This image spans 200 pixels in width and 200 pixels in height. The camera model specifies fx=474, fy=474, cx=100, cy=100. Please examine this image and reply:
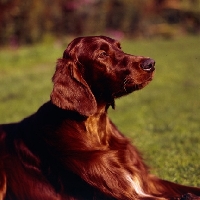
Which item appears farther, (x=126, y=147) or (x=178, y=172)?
(x=178, y=172)

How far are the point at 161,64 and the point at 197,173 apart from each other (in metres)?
12.4

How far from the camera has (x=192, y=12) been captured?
112 feet

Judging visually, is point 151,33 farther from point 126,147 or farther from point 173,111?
point 126,147

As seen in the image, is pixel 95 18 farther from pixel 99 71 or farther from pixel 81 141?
pixel 81 141

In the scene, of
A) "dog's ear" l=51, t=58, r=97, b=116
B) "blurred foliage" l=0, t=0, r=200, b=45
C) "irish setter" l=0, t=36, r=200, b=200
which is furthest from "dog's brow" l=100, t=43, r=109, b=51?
"blurred foliage" l=0, t=0, r=200, b=45

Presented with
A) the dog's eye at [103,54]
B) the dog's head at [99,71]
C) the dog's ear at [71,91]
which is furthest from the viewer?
the dog's eye at [103,54]

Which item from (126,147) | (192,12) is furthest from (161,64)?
(192,12)

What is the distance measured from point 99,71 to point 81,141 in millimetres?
571

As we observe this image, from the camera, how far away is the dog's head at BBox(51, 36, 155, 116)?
350cm

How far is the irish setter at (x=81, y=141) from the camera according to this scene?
3354 mm

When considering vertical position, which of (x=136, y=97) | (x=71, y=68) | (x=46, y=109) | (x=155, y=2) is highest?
(x=155, y=2)

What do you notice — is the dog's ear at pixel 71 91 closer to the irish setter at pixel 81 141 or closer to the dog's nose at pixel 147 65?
the irish setter at pixel 81 141

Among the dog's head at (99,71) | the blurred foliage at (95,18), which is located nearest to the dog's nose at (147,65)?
the dog's head at (99,71)

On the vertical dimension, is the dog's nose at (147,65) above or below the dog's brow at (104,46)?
below
